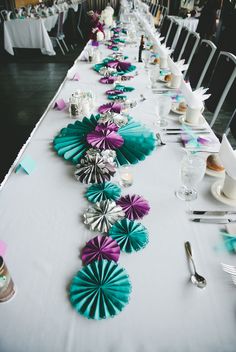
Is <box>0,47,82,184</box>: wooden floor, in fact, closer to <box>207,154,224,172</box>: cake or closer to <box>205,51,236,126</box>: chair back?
<box>207,154,224,172</box>: cake

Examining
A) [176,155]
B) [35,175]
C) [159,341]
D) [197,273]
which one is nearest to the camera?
[159,341]

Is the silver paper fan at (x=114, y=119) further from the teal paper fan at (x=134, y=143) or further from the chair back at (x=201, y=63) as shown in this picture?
the chair back at (x=201, y=63)

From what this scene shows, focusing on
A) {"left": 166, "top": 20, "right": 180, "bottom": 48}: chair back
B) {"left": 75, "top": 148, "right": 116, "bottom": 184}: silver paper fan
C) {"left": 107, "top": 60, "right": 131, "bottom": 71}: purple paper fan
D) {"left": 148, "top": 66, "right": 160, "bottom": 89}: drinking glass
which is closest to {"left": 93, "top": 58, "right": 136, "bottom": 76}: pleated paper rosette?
{"left": 107, "top": 60, "right": 131, "bottom": 71}: purple paper fan

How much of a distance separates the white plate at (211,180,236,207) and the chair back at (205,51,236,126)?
108 centimetres

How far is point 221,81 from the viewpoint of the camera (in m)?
1.93

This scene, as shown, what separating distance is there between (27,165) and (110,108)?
0.64m

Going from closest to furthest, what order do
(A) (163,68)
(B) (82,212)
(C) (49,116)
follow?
1. (B) (82,212)
2. (C) (49,116)
3. (A) (163,68)

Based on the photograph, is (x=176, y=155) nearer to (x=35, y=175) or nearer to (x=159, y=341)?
(x=35, y=175)

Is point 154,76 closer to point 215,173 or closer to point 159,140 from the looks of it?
point 159,140

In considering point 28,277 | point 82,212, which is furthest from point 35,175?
point 28,277

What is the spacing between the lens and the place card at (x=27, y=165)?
3.31 ft

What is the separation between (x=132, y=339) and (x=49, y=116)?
122 centimetres

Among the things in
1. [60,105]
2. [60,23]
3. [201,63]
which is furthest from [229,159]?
[60,23]

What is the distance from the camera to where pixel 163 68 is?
7.20ft
